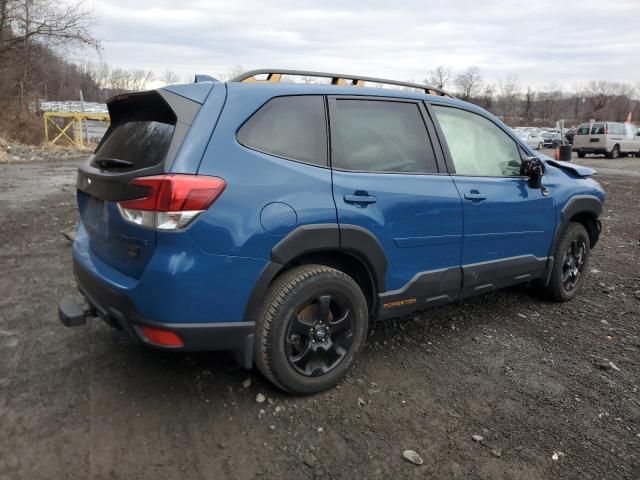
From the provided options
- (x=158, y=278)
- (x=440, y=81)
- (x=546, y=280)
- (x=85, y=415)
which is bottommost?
(x=85, y=415)

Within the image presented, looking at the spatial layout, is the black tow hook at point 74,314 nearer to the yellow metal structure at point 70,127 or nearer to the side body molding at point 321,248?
the side body molding at point 321,248

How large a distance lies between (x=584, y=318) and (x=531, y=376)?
4.76 ft

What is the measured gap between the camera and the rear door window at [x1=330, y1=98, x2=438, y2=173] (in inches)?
125

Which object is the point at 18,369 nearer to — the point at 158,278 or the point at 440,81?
Result: the point at 158,278

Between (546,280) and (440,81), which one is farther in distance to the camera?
(440,81)

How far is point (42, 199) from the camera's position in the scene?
9.67m

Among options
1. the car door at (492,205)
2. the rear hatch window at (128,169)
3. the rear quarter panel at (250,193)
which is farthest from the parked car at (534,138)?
the rear hatch window at (128,169)

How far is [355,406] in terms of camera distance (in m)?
3.02

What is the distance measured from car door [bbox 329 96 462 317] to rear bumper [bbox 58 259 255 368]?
798mm

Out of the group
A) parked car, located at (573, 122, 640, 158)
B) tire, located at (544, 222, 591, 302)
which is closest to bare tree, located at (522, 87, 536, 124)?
parked car, located at (573, 122, 640, 158)

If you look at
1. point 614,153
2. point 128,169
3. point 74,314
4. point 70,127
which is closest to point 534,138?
point 614,153

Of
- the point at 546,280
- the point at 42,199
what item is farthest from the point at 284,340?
the point at 42,199

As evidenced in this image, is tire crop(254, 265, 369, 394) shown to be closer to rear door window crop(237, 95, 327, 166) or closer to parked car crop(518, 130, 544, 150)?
rear door window crop(237, 95, 327, 166)

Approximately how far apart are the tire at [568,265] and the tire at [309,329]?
7.77ft
